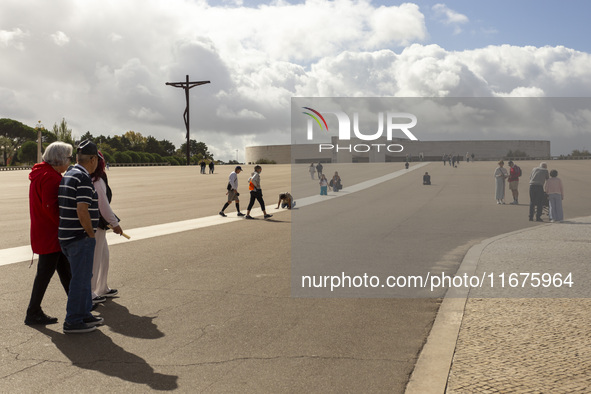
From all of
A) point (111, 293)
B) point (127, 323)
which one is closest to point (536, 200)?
point (111, 293)

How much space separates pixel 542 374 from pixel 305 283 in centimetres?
391

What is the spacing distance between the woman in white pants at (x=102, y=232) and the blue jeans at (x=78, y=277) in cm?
71

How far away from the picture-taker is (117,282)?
25.1 feet

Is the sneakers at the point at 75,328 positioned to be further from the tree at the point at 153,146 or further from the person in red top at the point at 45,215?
the tree at the point at 153,146

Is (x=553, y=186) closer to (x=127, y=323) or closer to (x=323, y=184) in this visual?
(x=127, y=323)

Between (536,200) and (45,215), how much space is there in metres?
13.0

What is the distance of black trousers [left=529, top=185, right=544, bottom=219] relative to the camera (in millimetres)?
14618

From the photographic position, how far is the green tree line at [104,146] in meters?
83.2

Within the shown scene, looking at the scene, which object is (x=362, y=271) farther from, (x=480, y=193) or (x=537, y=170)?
(x=480, y=193)

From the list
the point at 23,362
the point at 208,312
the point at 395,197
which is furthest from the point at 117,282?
the point at 395,197

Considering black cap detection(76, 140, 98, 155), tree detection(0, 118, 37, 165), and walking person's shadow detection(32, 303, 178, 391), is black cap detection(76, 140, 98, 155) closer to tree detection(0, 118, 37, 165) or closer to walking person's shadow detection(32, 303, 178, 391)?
walking person's shadow detection(32, 303, 178, 391)

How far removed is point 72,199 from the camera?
519 cm

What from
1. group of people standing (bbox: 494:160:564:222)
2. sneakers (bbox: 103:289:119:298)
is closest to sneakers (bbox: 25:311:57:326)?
sneakers (bbox: 103:289:119:298)

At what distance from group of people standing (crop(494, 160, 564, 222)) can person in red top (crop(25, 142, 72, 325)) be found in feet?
35.0
